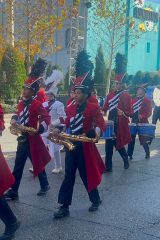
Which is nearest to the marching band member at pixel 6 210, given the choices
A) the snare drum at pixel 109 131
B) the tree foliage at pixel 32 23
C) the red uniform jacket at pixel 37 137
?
the red uniform jacket at pixel 37 137

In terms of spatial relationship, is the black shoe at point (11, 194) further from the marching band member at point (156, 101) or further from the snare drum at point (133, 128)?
the marching band member at point (156, 101)

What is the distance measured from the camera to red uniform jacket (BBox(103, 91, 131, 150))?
9281 mm

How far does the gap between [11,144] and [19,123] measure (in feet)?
17.7

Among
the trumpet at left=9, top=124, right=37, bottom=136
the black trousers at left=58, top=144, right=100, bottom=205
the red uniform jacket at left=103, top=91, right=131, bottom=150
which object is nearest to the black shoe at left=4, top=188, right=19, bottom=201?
the trumpet at left=9, top=124, right=37, bottom=136

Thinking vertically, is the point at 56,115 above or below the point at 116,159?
above

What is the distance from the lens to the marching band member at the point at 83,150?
6.19 meters

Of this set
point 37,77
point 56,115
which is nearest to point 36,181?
point 56,115

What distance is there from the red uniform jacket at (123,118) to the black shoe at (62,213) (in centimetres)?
330

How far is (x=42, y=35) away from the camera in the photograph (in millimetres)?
21703

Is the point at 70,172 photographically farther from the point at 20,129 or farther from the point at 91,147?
the point at 20,129

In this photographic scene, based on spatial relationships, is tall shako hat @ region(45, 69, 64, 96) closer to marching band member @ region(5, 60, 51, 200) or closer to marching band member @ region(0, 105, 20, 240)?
marching band member @ region(5, 60, 51, 200)

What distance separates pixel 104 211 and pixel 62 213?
662mm

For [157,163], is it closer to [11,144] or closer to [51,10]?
[11,144]

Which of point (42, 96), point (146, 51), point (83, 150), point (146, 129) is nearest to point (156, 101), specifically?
point (146, 129)
